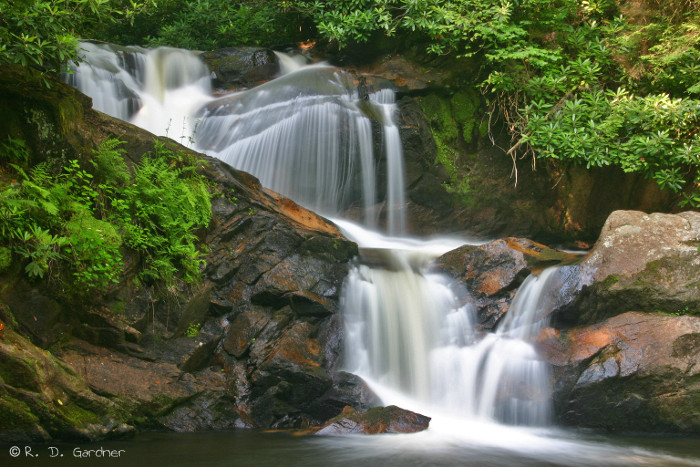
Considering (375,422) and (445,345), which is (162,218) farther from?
(445,345)

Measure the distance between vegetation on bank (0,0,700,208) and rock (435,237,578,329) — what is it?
8.84 ft

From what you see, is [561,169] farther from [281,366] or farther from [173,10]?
[173,10]

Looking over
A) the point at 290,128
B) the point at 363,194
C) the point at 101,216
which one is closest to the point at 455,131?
the point at 363,194

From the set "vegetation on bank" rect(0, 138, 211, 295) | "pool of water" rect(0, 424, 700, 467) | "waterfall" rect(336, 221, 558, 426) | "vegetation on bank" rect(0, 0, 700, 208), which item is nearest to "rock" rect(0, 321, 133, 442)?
"pool of water" rect(0, 424, 700, 467)

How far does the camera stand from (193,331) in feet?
Answer: 21.1

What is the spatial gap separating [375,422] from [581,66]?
324 inches

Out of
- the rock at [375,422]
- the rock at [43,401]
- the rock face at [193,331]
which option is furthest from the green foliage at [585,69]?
the rock at [43,401]

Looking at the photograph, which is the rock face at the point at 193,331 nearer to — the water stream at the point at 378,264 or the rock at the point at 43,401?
the rock at the point at 43,401

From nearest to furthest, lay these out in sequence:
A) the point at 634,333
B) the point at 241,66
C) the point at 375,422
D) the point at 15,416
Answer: the point at 15,416 < the point at 375,422 < the point at 634,333 < the point at 241,66

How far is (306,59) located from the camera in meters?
13.9

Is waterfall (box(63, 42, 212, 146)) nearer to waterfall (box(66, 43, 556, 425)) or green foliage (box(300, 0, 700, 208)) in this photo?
waterfall (box(66, 43, 556, 425))

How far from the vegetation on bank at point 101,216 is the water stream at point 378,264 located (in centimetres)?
200

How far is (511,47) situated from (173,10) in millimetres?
10907

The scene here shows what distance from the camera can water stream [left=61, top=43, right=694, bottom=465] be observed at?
6246mm
